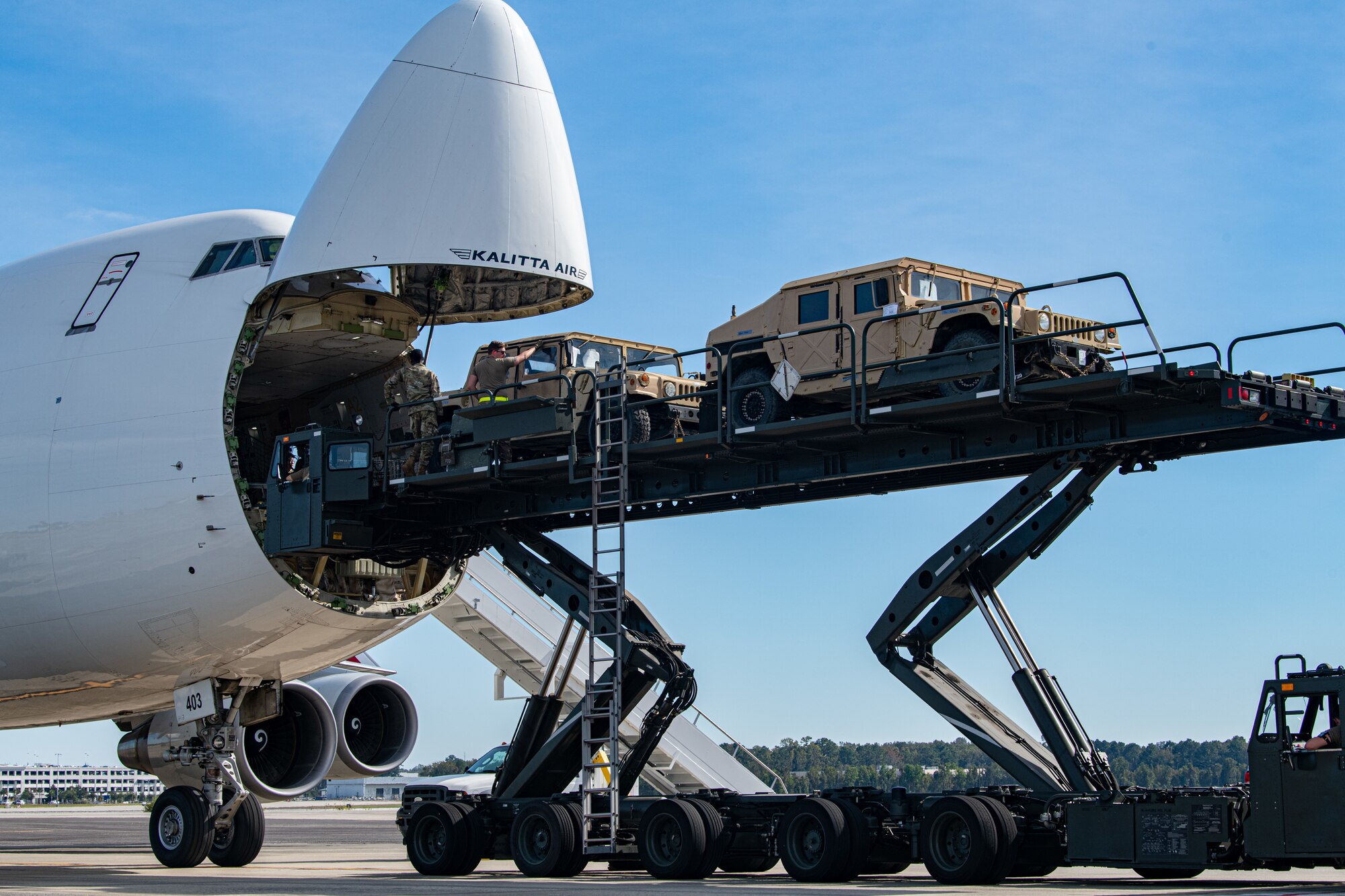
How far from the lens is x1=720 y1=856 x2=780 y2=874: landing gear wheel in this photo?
16531mm

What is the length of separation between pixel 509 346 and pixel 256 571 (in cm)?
435

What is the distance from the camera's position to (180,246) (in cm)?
1988

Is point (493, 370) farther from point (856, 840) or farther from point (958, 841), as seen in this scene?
point (958, 841)

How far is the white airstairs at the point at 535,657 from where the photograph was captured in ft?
88.7

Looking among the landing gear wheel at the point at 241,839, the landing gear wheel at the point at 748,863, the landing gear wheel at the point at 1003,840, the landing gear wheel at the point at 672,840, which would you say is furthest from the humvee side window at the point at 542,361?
the landing gear wheel at the point at 1003,840

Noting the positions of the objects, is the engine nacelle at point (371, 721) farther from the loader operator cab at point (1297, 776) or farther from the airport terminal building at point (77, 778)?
the airport terminal building at point (77, 778)

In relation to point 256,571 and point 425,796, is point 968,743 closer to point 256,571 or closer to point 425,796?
point 425,796

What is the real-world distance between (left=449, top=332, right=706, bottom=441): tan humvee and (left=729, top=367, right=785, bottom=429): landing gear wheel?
2.90ft

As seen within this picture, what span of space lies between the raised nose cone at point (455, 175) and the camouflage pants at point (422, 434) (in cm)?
171

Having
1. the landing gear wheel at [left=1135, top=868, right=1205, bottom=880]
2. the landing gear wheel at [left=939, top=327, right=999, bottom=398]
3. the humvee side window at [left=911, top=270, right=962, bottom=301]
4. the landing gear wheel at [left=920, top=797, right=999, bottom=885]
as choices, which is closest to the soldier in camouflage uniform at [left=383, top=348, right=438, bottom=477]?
the humvee side window at [left=911, top=270, right=962, bottom=301]

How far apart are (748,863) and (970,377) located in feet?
18.9

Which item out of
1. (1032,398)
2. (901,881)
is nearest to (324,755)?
(901,881)

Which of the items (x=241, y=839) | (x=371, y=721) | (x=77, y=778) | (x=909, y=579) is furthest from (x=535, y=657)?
(x=77, y=778)

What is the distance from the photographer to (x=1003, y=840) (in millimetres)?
14312
